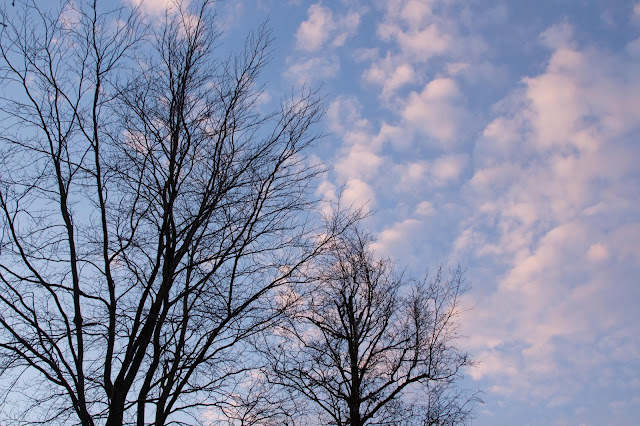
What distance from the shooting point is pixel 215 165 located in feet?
20.9

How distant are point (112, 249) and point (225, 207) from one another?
1399mm

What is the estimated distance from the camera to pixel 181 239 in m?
6.02

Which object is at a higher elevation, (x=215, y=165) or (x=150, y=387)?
(x=215, y=165)

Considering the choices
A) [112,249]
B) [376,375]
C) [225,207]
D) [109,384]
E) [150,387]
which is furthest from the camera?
[376,375]

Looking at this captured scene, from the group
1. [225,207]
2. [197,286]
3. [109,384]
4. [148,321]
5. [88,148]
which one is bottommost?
[109,384]

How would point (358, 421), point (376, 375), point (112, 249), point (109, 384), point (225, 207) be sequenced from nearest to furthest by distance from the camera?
point (109, 384) → point (112, 249) → point (225, 207) → point (358, 421) → point (376, 375)

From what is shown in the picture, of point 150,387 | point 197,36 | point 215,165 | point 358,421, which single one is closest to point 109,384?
point 150,387

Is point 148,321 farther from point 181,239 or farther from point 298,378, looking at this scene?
point 298,378

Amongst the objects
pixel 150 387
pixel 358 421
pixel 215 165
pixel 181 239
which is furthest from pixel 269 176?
pixel 358 421

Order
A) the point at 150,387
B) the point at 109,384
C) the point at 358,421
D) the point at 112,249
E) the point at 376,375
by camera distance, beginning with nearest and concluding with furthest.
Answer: the point at 109,384
the point at 150,387
the point at 112,249
the point at 358,421
the point at 376,375

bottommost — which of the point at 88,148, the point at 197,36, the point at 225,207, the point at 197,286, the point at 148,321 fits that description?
the point at 148,321

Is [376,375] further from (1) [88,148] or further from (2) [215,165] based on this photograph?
(1) [88,148]

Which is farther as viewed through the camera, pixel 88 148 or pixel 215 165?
pixel 215 165

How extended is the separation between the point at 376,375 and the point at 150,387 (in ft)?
25.0
